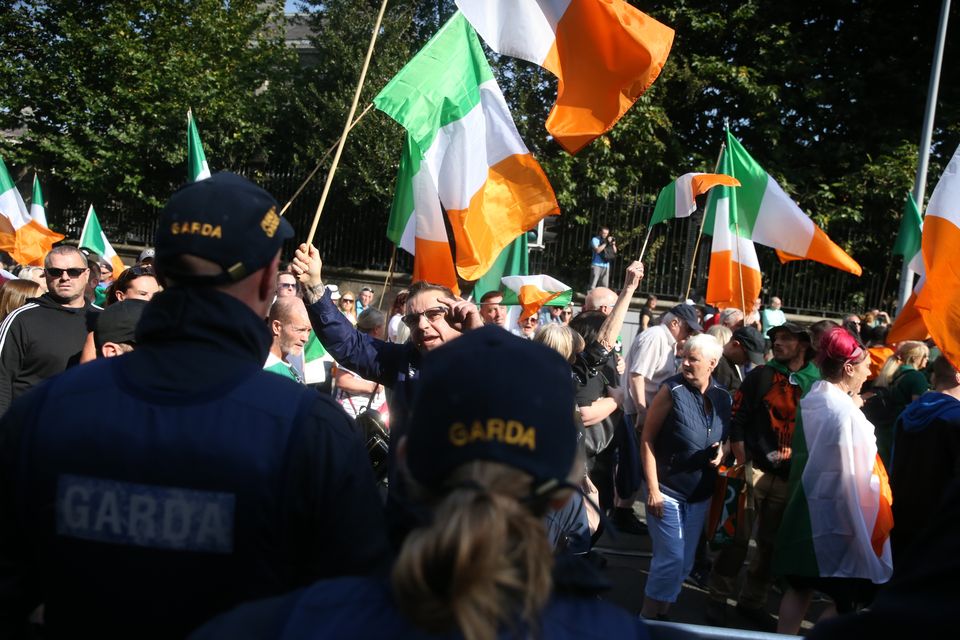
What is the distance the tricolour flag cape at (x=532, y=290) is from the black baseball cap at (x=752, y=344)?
5.32 ft

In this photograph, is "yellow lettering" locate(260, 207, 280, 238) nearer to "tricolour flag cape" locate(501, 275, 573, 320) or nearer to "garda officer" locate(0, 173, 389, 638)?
"garda officer" locate(0, 173, 389, 638)

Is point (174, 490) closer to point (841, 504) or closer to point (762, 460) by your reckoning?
point (841, 504)

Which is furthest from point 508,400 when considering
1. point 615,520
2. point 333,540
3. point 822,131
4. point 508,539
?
point 822,131

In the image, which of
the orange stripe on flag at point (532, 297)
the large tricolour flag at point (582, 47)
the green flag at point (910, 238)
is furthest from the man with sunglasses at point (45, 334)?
the green flag at point (910, 238)

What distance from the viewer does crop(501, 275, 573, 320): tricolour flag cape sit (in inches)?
278

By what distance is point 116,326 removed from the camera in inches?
138

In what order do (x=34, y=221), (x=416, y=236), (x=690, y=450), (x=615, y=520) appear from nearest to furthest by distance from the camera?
(x=690, y=450), (x=416, y=236), (x=615, y=520), (x=34, y=221)

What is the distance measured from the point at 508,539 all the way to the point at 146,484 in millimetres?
704

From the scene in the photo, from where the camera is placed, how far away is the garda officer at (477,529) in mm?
1071

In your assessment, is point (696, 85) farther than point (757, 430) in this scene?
Yes

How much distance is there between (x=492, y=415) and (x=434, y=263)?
15.2 feet

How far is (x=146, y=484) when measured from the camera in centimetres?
146

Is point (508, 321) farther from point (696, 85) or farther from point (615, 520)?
point (696, 85)

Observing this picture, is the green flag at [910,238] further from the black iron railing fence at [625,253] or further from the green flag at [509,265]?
the black iron railing fence at [625,253]
